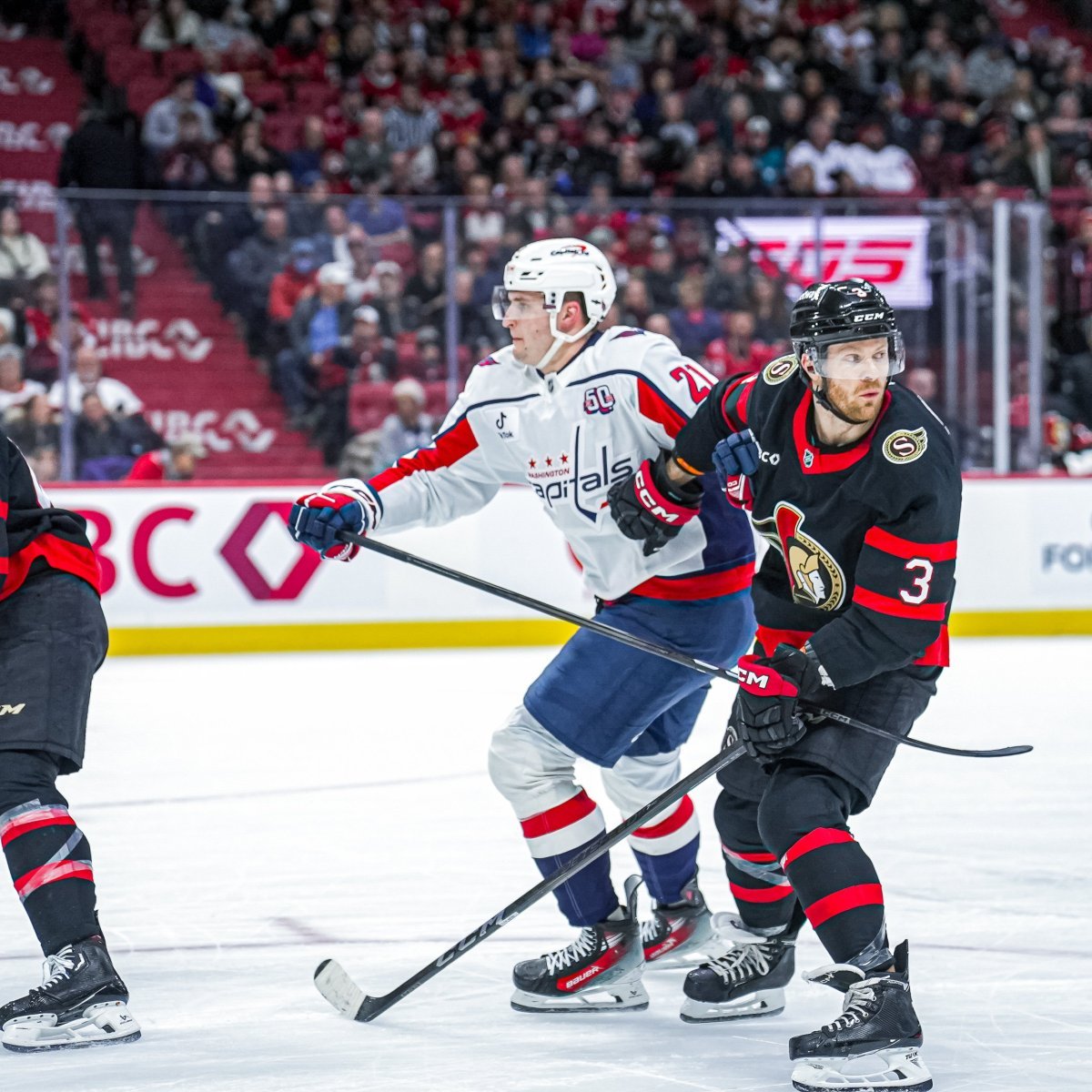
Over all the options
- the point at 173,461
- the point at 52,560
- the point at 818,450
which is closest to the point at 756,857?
the point at 818,450

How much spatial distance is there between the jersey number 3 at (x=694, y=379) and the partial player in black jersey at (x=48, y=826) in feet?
3.67

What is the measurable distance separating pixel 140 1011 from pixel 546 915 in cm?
97

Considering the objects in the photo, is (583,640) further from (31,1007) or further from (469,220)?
(469,220)

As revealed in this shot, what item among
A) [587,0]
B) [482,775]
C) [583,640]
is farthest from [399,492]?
[587,0]

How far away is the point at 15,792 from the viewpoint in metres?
2.84

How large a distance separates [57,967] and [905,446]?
59.8 inches

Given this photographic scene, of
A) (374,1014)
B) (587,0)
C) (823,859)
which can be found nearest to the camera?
(823,859)

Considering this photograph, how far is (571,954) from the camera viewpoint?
3.16m

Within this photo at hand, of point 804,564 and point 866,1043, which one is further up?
point 804,564

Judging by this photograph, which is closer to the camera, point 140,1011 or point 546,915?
point 140,1011

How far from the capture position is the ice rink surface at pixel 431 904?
277cm

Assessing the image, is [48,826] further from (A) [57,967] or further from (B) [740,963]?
(B) [740,963]

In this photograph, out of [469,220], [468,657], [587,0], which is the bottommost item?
[468,657]

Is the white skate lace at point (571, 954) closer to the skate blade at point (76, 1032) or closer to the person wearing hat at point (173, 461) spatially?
the skate blade at point (76, 1032)
